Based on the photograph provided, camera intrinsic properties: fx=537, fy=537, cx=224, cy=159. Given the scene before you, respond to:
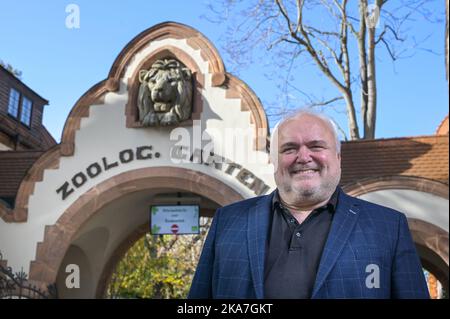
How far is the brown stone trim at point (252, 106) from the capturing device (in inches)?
402

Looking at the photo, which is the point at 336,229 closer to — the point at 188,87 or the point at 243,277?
the point at 243,277

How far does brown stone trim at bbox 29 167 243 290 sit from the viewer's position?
10445mm

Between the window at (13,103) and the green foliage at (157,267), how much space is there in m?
5.66

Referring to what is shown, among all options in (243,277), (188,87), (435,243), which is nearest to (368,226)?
(243,277)

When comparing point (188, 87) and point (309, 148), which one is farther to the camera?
point (188, 87)

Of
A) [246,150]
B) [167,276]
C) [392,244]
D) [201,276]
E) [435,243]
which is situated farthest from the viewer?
[167,276]

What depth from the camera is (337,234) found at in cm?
204

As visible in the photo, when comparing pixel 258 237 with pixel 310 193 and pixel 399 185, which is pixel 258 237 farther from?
pixel 399 185

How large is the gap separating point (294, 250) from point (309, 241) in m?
0.07

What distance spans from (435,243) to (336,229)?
8110 millimetres

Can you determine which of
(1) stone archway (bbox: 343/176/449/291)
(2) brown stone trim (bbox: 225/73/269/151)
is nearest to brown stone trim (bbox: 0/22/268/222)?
(2) brown stone trim (bbox: 225/73/269/151)

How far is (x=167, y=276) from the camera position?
835 inches

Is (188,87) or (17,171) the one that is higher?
(188,87)

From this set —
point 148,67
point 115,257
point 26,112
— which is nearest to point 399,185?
point 148,67
